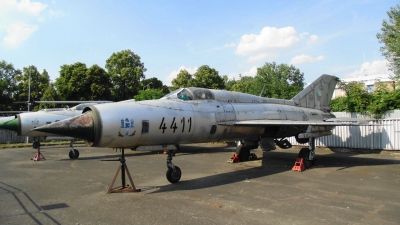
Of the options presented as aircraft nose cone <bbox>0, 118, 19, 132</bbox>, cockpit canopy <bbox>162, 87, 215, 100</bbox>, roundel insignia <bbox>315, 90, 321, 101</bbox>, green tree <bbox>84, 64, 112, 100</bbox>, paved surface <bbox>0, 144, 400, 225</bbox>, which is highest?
green tree <bbox>84, 64, 112, 100</bbox>

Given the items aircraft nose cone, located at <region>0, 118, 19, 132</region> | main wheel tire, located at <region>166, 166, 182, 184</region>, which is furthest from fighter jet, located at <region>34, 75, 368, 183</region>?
aircraft nose cone, located at <region>0, 118, 19, 132</region>

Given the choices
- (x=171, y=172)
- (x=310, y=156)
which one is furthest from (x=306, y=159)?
(x=171, y=172)

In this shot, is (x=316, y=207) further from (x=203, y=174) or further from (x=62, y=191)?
(x=62, y=191)

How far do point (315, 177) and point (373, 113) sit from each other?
11506mm

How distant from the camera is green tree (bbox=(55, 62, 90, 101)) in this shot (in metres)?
41.2

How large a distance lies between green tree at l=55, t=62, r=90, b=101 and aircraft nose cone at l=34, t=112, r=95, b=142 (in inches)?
1478

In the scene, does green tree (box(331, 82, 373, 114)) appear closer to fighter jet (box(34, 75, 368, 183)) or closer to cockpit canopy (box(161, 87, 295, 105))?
fighter jet (box(34, 75, 368, 183))

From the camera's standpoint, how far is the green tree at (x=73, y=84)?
41219 mm

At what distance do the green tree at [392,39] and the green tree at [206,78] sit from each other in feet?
95.4

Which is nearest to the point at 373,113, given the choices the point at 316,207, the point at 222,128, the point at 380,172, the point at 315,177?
the point at 380,172

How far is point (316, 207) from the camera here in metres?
5.98

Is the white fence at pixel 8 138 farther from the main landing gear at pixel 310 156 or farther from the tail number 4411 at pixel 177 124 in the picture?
the main landing gear at pixel 310 156

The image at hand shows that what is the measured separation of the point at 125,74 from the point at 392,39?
133 ft

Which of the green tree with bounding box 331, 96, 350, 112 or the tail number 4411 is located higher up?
the green tree with bounding box 331, 96, 350, 112
